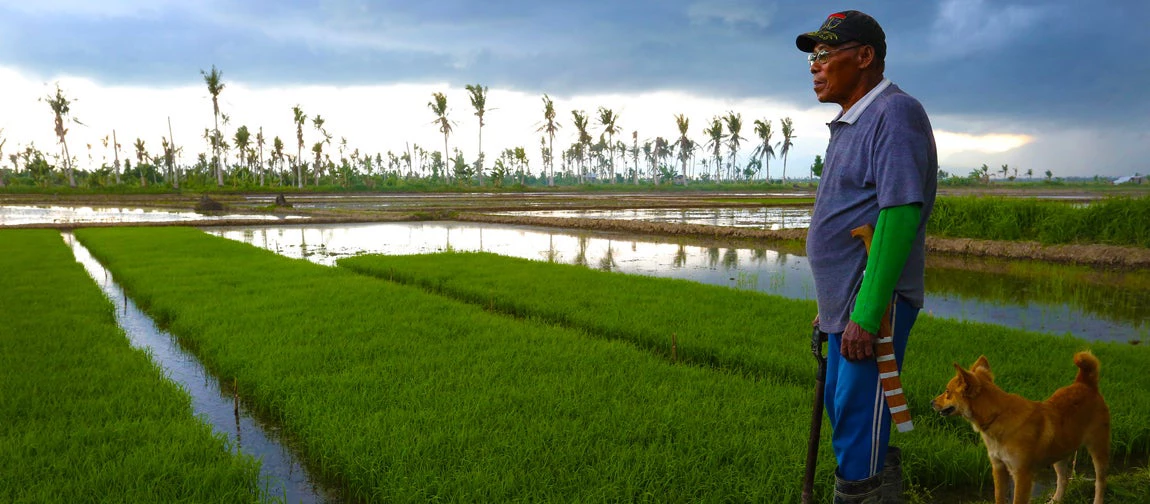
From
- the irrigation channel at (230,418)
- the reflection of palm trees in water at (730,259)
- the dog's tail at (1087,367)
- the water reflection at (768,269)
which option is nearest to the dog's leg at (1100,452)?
the dog's tail at (1087,367)

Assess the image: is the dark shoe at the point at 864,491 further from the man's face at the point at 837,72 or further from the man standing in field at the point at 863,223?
the man's face at the point at 837,72

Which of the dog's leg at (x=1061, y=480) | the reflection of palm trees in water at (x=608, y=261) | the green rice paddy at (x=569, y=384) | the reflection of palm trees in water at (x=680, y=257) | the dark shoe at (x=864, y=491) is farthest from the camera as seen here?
the reflection of palm trees in water at (x=680, y=257)

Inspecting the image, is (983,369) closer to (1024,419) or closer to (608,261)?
(1024,419)

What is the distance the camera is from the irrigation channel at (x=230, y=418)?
293cm

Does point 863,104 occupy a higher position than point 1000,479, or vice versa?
point 863,104

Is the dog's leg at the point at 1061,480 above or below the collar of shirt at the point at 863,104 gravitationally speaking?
below

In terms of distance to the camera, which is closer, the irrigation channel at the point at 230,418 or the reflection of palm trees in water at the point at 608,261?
the irrigation channel at the point at 230,418

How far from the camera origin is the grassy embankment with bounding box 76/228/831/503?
269 cm

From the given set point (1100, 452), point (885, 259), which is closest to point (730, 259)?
point (1100, 452)

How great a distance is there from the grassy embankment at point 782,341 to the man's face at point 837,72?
6.13 feet

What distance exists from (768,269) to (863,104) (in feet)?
28.3

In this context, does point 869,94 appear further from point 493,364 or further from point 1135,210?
point 1135,210

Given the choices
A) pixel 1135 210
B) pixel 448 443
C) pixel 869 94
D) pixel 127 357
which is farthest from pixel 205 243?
pixel 1135 210

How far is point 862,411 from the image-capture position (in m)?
1.75
